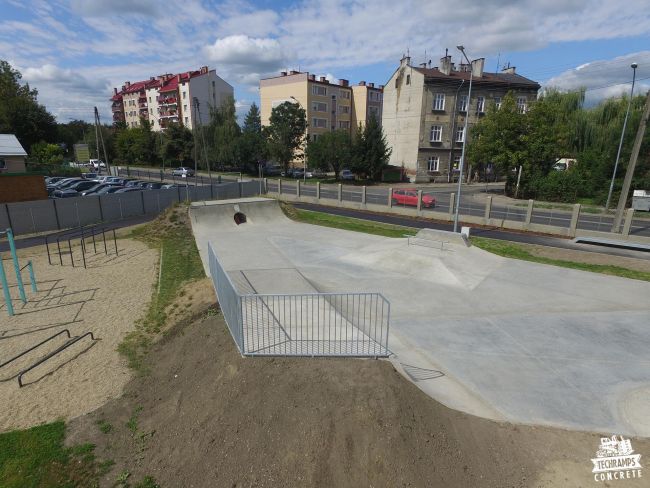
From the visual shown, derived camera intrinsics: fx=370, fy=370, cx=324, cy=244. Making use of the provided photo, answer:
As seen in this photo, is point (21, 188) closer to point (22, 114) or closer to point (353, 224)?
point (353, 224)

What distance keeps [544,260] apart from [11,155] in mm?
48542

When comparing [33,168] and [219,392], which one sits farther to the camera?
[33,168]

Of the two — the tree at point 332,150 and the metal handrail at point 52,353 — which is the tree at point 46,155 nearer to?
the tree at point 332,150

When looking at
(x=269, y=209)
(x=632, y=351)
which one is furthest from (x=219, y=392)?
(x=269, y=209)

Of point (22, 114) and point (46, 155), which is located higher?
point (22, 114)

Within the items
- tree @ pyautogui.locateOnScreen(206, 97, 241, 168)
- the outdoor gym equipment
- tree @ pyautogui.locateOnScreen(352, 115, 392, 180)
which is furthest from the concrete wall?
tree @ pyautogui.locateOnScreen(206, 97, 241, 168)

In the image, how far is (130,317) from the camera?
38.3 feet

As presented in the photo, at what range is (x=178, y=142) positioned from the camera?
67.2 metres

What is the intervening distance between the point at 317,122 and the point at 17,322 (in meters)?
67.5

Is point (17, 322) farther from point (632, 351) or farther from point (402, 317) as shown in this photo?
point (632, 351)

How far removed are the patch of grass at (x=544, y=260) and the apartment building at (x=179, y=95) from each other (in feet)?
244

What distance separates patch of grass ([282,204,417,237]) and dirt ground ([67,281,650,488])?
15786 mm

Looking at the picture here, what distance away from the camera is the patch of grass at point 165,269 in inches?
396

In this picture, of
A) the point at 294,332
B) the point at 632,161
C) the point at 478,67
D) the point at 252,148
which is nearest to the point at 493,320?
the point at 294,332
